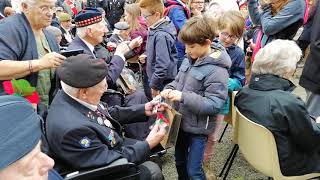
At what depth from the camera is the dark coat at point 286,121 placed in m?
2.34

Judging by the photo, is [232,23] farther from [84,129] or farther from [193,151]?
[84,129]

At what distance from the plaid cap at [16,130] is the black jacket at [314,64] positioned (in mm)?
2614

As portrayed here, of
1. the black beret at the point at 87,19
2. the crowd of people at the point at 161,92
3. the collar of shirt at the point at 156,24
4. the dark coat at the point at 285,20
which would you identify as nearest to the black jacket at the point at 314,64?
the crowd of people at the point at 161,92

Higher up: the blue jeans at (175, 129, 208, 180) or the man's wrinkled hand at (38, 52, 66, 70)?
the man's wrinkled hand at (38, 52, 66, 70)

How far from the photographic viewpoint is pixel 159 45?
11.6ft

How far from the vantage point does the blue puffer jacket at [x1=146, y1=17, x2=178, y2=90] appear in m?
3.54

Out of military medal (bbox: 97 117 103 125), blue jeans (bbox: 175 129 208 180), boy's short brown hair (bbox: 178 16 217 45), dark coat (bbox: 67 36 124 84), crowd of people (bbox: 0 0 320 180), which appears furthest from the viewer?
dark coat (bbox: 67 36 124 84)

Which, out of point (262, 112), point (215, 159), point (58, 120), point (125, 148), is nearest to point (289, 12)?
point (262, 112)

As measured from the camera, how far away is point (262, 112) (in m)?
2.43

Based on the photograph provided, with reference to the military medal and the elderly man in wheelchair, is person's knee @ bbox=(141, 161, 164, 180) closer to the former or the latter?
the elderly man in wheelchair

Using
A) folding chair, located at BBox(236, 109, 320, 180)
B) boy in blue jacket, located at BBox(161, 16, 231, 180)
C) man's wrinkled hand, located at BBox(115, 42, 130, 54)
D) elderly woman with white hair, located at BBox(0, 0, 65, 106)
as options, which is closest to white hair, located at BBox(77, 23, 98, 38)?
man's wrinkled hand, located at BBox(115, 42, 130, 54)

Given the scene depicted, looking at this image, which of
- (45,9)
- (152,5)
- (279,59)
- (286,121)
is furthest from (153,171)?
(152,5)

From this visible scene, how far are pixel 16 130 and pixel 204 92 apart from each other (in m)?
1.68

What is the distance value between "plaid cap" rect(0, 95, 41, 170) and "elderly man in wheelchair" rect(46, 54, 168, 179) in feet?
2.76
